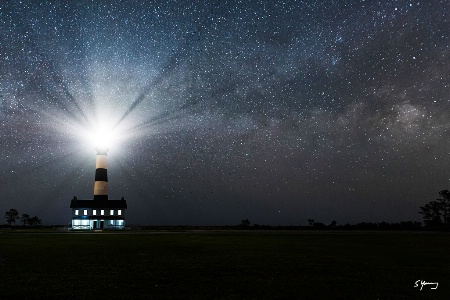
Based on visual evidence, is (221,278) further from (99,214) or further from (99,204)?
(99,214)

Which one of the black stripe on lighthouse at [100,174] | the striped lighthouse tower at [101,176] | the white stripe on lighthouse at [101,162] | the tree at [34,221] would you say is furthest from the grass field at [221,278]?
the tree at [34,221]

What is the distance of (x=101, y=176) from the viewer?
315ft

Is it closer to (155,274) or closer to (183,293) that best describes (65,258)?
(155,274)

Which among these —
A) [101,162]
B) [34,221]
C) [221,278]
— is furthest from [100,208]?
[221,278]

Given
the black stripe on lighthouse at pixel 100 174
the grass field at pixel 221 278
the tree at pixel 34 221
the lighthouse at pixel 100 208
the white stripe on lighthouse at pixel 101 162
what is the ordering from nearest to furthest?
the grass field at pixel 221 278 < the lighthouse at pixel 100 208 < the black stripe on lighthouse at pixel 100 174 < the white stripe on lighthouse at pixel 101 162 < the tree at pixel 34 221

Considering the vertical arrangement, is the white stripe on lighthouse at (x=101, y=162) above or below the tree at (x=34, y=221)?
above

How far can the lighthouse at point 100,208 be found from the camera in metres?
95.1

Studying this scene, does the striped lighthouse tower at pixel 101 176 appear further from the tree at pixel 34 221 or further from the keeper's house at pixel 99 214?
the tree at pixel 34 221

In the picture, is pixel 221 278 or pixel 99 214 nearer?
pixel 221 278

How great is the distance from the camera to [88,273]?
16.9 m

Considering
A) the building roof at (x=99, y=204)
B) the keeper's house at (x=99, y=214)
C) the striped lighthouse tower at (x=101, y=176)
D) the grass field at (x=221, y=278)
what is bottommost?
the grass field at (x=221, y=278)

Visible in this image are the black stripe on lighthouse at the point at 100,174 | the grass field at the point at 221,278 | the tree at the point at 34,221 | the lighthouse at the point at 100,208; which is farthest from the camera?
the tree at the point at 34,221

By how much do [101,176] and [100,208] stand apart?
21.5 ft

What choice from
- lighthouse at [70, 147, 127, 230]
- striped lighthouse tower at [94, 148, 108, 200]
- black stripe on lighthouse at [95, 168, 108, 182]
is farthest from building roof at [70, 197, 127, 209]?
black stripe on lighthouse at [95, 168, 108, 182]
